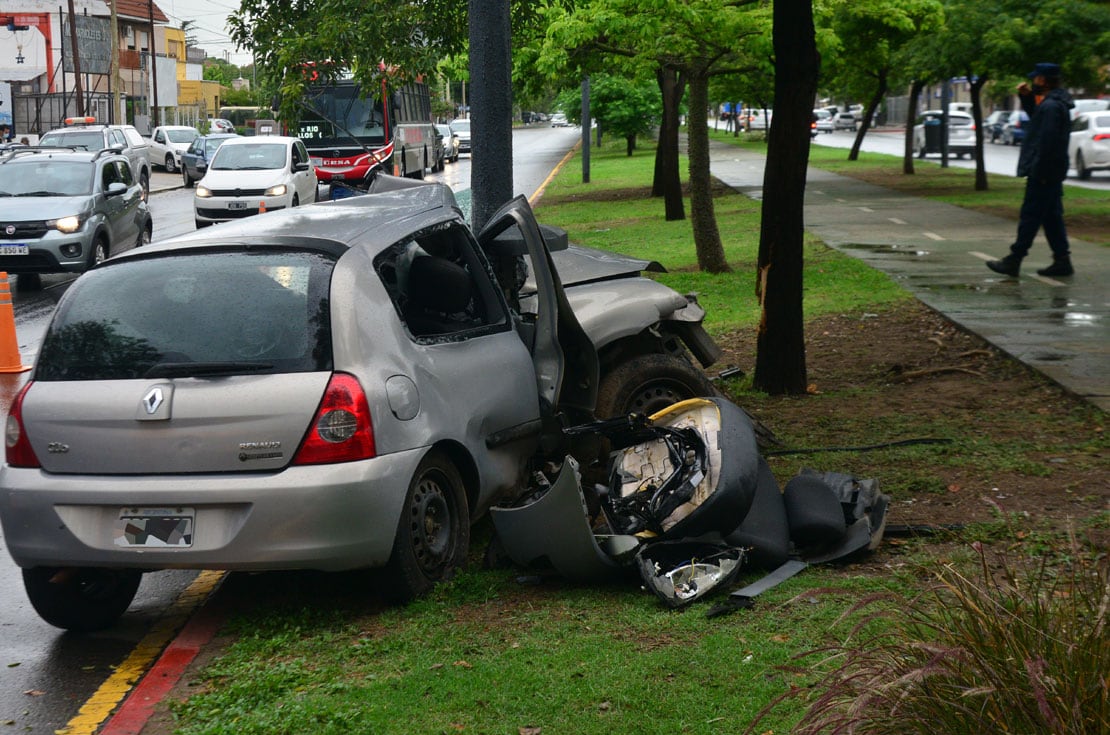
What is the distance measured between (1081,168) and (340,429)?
32.3 metres

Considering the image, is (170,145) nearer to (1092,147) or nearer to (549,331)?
(1092,147)

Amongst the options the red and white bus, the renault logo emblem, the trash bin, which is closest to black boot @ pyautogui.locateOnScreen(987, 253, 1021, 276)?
the renault logo emblem

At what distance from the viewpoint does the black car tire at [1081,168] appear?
33781mm

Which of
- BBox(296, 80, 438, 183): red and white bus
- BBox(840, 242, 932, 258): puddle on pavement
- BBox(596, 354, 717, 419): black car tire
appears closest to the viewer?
BBox(596, 354, 717, 419): black car tire

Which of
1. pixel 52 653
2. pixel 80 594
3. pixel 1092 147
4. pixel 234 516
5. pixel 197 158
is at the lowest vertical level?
pixel 52 653

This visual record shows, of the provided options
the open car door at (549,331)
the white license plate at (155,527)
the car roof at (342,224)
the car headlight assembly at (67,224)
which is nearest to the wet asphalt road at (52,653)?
the white license plate at (155,527)

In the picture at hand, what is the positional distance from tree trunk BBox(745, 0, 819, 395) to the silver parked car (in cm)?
375

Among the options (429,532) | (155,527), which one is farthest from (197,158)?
(155,527)

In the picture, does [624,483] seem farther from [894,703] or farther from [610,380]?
[894,703]

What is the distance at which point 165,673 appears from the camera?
5.16 metres

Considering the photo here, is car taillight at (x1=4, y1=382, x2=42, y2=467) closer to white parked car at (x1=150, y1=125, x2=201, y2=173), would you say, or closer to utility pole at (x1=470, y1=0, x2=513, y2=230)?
utility pole at (x1=470, y1=0, x2=513, y2=230)

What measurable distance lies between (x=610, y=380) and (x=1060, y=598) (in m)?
4.23

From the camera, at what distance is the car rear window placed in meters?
5.41

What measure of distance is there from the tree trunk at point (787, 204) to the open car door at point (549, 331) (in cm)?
299
